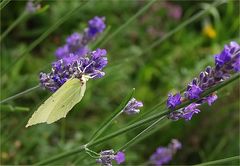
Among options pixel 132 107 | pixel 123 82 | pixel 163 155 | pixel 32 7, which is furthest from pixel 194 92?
pixel 123 82

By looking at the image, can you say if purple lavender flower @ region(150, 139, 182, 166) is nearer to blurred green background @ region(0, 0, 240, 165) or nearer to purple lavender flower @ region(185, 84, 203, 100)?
blurred green background @ region(0, 0, 240, 165)

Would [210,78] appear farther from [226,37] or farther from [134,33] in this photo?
[226,37]

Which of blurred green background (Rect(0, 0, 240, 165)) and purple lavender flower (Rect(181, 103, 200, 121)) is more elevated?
blurred green background (Rect(0, 0, 240, 165))

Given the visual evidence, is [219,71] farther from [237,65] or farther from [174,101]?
[174,101]

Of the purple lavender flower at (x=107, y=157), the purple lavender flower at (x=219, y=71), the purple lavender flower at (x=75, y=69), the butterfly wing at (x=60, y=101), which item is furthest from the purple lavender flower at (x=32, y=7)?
the purple lavender flower at (x=219, y=71)

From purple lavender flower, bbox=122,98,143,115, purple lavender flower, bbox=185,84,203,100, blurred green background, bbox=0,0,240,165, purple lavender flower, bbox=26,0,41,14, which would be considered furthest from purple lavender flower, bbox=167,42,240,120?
blurred green background, bbox=0,0,240,165

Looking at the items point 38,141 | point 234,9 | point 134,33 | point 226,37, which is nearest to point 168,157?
point 38,141
